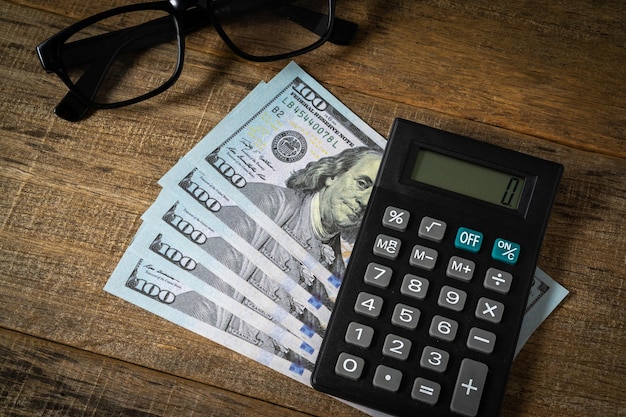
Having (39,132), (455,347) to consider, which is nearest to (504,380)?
(455,347)

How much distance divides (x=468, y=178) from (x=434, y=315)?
0.12 metres

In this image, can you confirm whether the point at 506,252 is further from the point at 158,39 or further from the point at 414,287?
the point at 158,39

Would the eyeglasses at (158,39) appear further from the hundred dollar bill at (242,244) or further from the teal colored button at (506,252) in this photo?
the teal colored button at (506,252)

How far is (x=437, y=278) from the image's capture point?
56 centimetres

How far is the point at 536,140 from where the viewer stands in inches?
25.3

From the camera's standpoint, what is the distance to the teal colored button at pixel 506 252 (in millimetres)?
567

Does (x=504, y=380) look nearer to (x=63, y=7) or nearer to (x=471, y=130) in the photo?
(x=471, y=130)

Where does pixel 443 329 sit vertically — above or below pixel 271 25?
below

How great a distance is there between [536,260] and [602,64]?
22 cm

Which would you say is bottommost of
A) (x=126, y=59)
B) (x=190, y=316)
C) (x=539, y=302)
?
(x=190, y=316)

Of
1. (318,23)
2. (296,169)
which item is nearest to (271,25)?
(318,23)

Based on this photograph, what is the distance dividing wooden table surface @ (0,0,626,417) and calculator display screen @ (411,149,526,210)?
6 centimetres

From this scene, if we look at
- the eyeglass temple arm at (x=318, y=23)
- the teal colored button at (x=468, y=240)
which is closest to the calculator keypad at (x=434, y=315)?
the teal colored button at (x=468, y=240)

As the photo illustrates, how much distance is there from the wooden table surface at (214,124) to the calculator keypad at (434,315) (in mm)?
56
